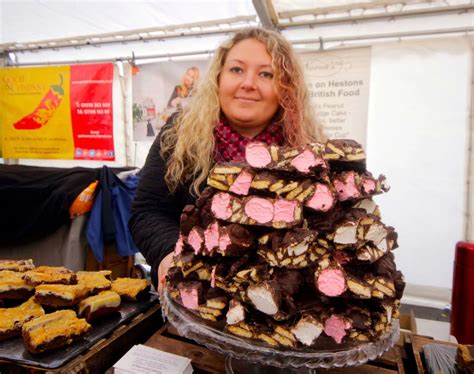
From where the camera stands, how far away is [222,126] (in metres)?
1.49

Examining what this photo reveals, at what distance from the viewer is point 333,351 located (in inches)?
30.2

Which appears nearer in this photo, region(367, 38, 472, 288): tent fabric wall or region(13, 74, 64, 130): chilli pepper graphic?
region(367, 38, 472, 288): tent fabric wall

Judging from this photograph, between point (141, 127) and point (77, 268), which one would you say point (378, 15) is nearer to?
point (141, 127)

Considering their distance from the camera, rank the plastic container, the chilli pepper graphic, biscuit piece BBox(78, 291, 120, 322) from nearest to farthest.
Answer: biscuit piece BBox(78, 291, 120, 322) < the plastic container < the chilli pepper graphic

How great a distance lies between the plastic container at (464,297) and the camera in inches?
86.7

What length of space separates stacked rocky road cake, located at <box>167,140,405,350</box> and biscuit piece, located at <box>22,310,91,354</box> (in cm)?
37

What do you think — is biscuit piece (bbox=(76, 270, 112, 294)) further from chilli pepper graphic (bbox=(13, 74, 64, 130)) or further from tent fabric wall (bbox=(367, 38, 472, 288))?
chilli pepper graphic (bbox=(13, 74, 64, 130))

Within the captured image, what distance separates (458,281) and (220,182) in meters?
2.14

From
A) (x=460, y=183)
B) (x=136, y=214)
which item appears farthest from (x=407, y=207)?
(x=136, y=214)

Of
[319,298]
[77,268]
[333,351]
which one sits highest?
[319,298]

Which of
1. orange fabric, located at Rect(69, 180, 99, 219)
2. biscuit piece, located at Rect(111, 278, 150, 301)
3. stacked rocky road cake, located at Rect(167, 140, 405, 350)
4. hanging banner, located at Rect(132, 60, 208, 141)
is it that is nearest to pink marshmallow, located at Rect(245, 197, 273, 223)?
stacked rocky road cake, located at Rect(167, 140, 405, 350)

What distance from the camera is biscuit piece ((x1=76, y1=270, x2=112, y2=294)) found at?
4.09 feet

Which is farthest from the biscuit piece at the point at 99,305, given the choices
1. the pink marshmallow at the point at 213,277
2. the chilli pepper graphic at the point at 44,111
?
the chilli pepper graphic at the point at 44,111

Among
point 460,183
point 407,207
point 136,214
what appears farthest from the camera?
point 407,207
